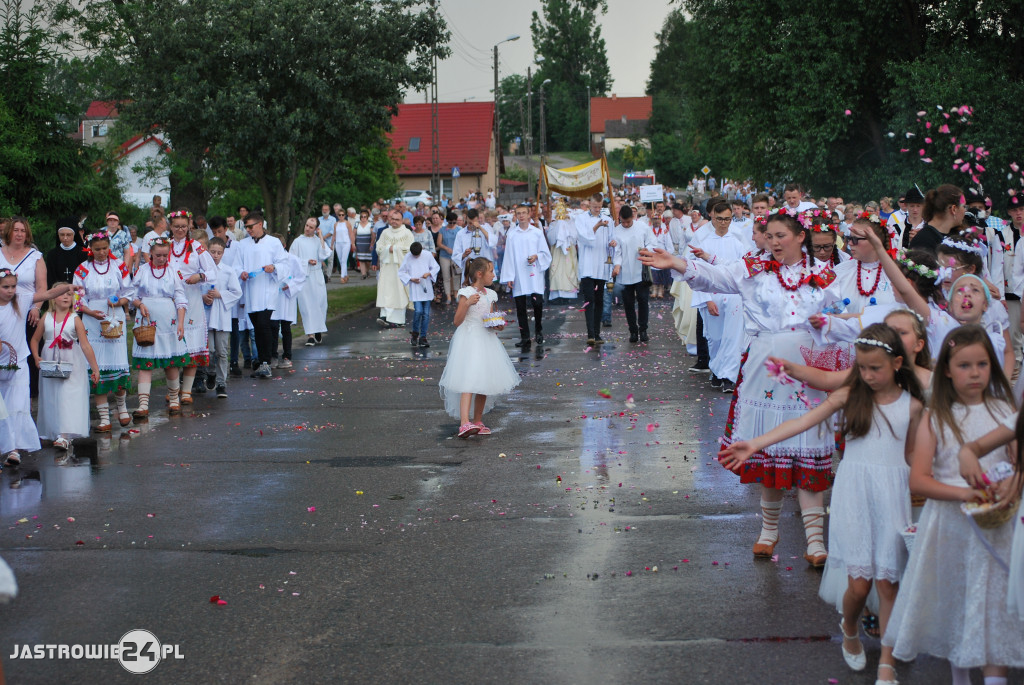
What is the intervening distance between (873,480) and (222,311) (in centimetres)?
999

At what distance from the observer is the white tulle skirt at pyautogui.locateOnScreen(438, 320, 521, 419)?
10641mm

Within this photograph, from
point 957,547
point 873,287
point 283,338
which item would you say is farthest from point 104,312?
point 957,547

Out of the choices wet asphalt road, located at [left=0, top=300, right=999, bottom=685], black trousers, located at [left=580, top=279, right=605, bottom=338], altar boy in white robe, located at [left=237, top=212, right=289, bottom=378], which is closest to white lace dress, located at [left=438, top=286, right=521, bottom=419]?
wet asphalt road, located at [left=0, top=300, right=999, bottom=685]

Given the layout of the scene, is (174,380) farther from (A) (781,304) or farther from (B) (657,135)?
(B) (657,135)

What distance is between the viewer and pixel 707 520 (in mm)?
7480

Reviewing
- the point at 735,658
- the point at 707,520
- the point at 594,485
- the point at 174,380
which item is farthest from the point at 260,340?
the point at 735,658

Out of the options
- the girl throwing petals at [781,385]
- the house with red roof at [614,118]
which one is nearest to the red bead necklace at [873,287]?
the girl throwing petals at [781,385]

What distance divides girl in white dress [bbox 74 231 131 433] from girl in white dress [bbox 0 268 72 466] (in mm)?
1246

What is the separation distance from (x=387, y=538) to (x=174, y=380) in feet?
19.8

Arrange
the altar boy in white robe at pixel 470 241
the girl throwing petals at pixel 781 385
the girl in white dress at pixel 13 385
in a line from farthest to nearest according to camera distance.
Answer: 1. the altar boy in white robe at pixel 470 241
2. the girl in white dress at pixel 13 385
3. the girl throwing petals at pixel 781 385

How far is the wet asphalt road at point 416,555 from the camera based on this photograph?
203 inches

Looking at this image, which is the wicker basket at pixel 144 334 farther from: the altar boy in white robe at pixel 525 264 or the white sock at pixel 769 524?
the white sock at pixel 769 524

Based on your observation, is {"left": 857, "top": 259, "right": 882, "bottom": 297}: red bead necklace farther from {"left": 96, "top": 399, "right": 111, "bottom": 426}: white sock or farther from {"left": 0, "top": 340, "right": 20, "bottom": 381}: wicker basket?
{"left": 96, "top": 399, "right": 111, "bottom": 426}: white sock

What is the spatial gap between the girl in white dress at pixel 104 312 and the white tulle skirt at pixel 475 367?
3.24 meters
